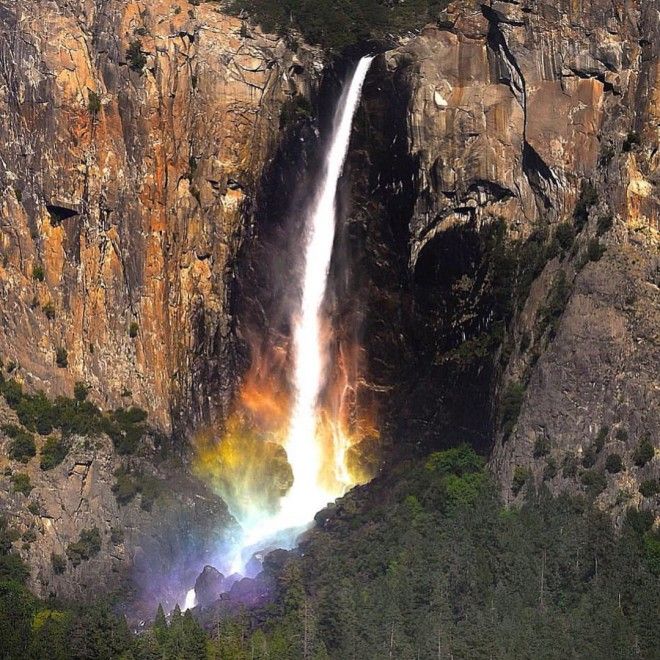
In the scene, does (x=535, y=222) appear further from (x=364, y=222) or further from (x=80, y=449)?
(x=80, y=449)

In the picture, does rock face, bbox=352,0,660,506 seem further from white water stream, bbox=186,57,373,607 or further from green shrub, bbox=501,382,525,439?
white water stream, bbox=186,57,373,607

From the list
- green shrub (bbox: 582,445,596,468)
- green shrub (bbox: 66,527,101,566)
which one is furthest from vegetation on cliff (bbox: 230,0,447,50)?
green shrub (bbox: 66,527,101,566)

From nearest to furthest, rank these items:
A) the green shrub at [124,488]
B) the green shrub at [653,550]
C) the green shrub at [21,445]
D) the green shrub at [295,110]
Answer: the green shrub at [653,550] < the green shrub at [21,445] < the green shrub at [124,488] < the green shrub at [295,110]

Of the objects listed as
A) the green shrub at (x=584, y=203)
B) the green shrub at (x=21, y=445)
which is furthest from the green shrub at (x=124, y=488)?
the green shrub at (x=584, y=203)

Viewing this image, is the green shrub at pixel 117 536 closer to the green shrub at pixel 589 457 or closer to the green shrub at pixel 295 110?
the green shrub at pixel 295 110

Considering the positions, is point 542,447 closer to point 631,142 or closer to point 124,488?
point 631,142

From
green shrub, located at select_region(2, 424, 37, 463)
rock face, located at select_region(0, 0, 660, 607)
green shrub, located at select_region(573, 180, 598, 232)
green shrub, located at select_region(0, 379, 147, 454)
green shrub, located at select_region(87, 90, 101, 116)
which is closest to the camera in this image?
rock face, located at select_region(0, 0, 660, 607)

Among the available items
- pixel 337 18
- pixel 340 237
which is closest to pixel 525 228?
pixel 340 237
